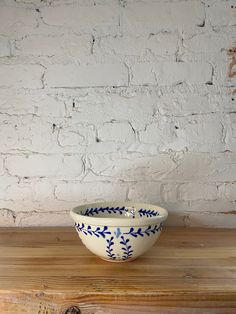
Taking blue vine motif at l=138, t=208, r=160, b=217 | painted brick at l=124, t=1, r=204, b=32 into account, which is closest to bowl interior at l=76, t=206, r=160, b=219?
blue vine motif at l=138, t=208, r=160, b=217

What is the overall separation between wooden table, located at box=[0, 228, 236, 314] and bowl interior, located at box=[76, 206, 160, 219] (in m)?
Result: 0.08

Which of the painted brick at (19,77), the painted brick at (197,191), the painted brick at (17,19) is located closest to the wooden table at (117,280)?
Result: the painted brick at (197,191)

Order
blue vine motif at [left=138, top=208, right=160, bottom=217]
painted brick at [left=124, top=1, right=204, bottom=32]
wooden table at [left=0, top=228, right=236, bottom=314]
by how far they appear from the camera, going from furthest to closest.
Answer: painted brick at [left=124, top=1, right=204, bottom=32] < blue vine motif at [left=138, top=208, right=160, bottom=217] < wooden table at [left=0, top=228, right=236, bottom=314]

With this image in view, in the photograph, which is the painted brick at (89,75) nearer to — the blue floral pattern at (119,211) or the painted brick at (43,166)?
the painted brick at (43,166)

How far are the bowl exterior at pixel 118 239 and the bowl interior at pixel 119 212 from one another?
0.12m

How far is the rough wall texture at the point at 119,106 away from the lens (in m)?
0.93

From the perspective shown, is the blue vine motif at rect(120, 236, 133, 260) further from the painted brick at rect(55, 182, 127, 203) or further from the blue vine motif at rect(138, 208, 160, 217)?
the painted brick at rect(55, 182, 127, 203)

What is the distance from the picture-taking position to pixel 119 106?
37.1 inches

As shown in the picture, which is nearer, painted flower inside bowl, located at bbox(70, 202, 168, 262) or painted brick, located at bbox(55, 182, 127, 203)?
painted flower inside bowl, located at bbox(70, 202, 168, 262)

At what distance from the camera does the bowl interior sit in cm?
81

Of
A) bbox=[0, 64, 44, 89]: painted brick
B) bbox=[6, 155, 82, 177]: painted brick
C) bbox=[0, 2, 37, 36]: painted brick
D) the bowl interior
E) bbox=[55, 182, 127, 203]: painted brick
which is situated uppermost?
bbox=[0, 2, 37, 36]: painted brick

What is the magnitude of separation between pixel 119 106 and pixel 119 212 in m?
0.29

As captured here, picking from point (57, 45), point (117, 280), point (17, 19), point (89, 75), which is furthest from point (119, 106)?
point (117, 280)

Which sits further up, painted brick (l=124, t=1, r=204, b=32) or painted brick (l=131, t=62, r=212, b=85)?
painted brick (l=124, t=1, r=204, b=32)
